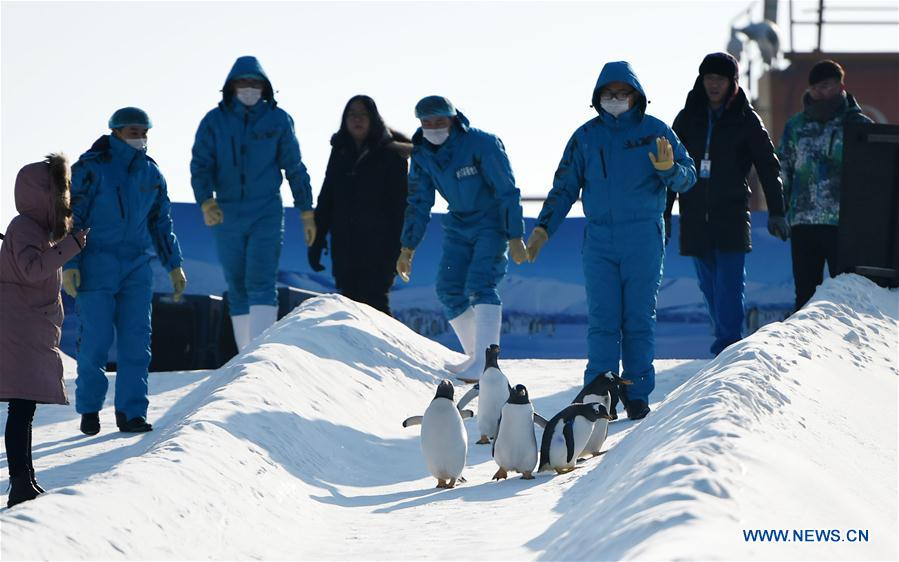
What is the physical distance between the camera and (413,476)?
8.01m

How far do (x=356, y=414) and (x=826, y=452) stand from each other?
3.84 m

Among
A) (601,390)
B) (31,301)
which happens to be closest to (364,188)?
(601,390)

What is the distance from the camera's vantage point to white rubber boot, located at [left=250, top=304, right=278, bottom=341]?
1168 centimetres

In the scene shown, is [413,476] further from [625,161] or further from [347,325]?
[347,325]

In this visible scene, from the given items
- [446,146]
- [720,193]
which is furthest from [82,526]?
[720,193]

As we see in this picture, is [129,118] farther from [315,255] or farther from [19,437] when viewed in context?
[315,255]

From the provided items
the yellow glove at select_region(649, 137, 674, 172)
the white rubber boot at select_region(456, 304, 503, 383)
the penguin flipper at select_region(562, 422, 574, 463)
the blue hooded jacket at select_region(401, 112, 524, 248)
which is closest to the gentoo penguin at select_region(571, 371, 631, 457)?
the penguin flipper at select_region(562, 422, 574, 463)

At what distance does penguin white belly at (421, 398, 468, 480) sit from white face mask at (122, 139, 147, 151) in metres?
3.17

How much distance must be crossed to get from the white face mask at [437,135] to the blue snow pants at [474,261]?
2.13ft

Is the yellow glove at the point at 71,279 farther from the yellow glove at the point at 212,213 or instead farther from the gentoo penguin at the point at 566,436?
the gentoo penguin at the point at 566,436

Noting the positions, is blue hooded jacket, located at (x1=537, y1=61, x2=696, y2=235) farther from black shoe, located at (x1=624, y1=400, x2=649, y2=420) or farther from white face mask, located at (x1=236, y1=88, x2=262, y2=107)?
white face mask, located at (x1=236, y1=88, x2=262, y2=107)

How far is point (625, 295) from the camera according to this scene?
29.9ft

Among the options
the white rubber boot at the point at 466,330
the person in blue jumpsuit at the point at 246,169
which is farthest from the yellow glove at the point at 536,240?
the person in blue jumpsuit at the point at 246,169

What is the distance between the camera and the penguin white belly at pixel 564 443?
24.3 ft
